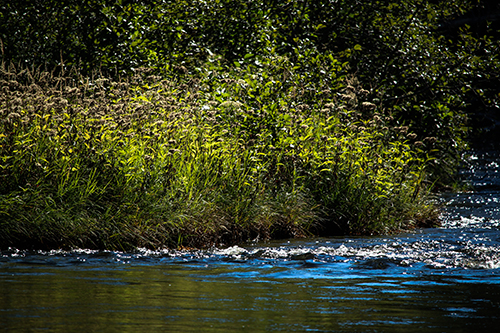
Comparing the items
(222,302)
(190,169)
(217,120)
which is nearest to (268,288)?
(222,302)

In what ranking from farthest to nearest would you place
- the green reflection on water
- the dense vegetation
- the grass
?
1. the dense vegetation
2. the grass
3. the green reflection on water

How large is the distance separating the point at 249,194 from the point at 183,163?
0.95 metres

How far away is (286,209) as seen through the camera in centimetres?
920

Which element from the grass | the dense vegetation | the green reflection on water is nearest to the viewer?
the green reflection on water

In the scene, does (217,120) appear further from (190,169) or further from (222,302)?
(222,302)

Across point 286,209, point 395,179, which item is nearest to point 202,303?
point 286,209

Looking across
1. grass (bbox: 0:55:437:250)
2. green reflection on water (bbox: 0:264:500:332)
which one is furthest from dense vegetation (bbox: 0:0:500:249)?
green reflection on water (bbox: 0:264:500:332)

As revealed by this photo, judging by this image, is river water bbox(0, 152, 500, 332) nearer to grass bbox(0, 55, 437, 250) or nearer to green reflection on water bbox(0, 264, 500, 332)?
green reflection on water bbox(0, 264, 500, 332)

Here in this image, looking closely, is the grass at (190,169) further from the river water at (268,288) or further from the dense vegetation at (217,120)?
the river water at (268,288)

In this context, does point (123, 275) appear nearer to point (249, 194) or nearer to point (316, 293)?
point (316, 293)

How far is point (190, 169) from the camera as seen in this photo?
8.57 m

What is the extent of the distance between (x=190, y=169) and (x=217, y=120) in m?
2.04

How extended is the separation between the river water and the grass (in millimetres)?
469

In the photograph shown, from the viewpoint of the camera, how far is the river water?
4.05 metres
